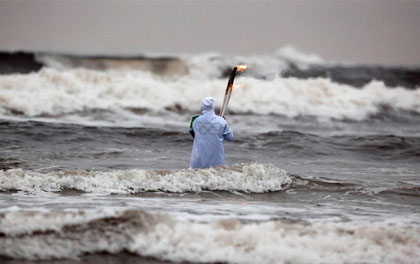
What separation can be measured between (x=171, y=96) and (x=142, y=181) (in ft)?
46.9

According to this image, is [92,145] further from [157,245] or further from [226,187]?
[157,245]

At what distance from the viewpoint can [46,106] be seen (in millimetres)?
19141

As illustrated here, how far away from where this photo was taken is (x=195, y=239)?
6.25 meters

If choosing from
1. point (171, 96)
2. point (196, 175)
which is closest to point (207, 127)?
point (196, 175)

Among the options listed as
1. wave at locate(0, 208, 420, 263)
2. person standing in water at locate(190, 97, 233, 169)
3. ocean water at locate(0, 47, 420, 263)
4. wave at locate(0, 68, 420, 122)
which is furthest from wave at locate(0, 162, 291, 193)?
wave at locate(0, 68, 420, 122)

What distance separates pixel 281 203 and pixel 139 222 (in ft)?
8.83

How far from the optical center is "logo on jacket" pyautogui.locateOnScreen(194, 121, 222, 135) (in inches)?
363

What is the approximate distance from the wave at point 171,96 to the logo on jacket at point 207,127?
393 inches

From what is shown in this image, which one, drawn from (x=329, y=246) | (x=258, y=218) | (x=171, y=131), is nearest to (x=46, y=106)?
(x=171, y=131)

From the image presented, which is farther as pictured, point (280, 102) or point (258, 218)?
point (280, 102)

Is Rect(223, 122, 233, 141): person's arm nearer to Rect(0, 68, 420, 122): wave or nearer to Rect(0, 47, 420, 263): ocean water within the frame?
Rect(0, 47, 420, 263): ocean water

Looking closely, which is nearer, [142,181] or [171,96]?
[142,181]

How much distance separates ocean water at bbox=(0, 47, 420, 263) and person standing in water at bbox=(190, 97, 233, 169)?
23cm

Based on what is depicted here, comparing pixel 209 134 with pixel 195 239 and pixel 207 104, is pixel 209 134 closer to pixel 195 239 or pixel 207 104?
pixel 207 104
